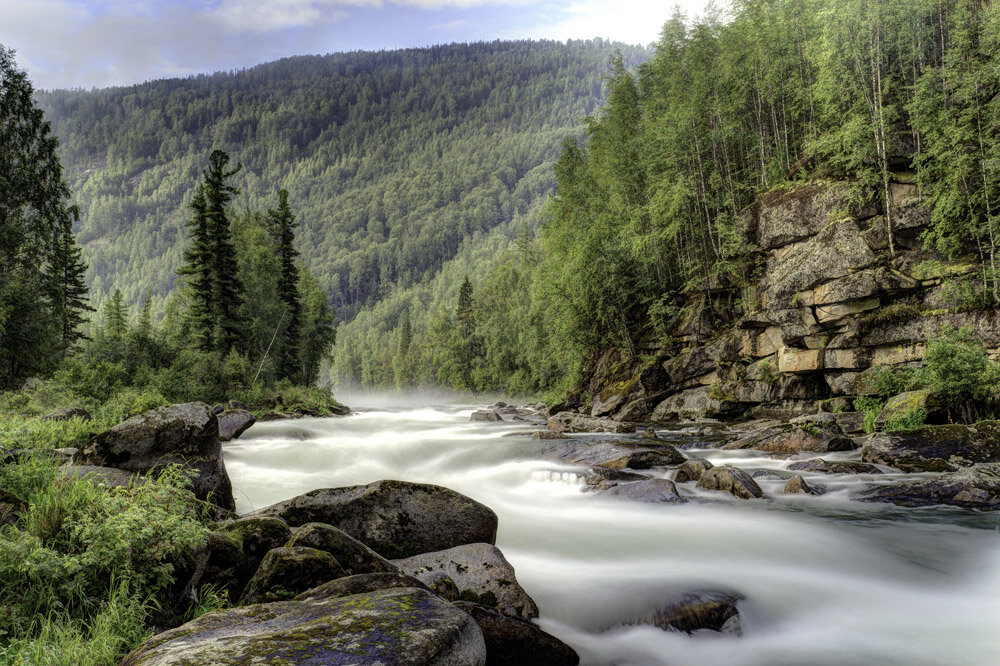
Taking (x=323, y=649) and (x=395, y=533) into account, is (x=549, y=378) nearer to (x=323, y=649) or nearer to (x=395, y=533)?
(x=395, y=533)

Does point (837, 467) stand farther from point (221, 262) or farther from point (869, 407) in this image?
point (221, 262)

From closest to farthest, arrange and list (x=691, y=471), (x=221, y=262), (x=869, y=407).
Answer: (x=691, y=471), (x=869, y=407), (x=221, y=262)

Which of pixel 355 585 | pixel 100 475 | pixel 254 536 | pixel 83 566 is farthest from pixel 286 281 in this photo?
pixel 355 585

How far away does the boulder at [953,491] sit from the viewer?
32.3 feet

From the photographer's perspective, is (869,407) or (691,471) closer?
(691,471)

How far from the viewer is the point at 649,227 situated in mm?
33250

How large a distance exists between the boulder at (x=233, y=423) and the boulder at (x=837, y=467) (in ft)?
56.5

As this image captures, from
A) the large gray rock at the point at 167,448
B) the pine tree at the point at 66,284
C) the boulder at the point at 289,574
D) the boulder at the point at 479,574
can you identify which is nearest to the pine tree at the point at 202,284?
the pine tree at the point at 66,284

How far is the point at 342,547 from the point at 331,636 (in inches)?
77.8

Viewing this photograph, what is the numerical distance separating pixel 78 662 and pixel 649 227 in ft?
110

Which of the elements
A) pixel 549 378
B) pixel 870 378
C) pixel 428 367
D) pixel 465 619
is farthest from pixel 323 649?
pixel 428 367

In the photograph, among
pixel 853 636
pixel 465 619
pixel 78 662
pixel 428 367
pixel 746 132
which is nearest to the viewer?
pixel 78 662

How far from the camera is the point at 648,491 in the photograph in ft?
35.9

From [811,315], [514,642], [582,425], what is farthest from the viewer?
[582,425]
